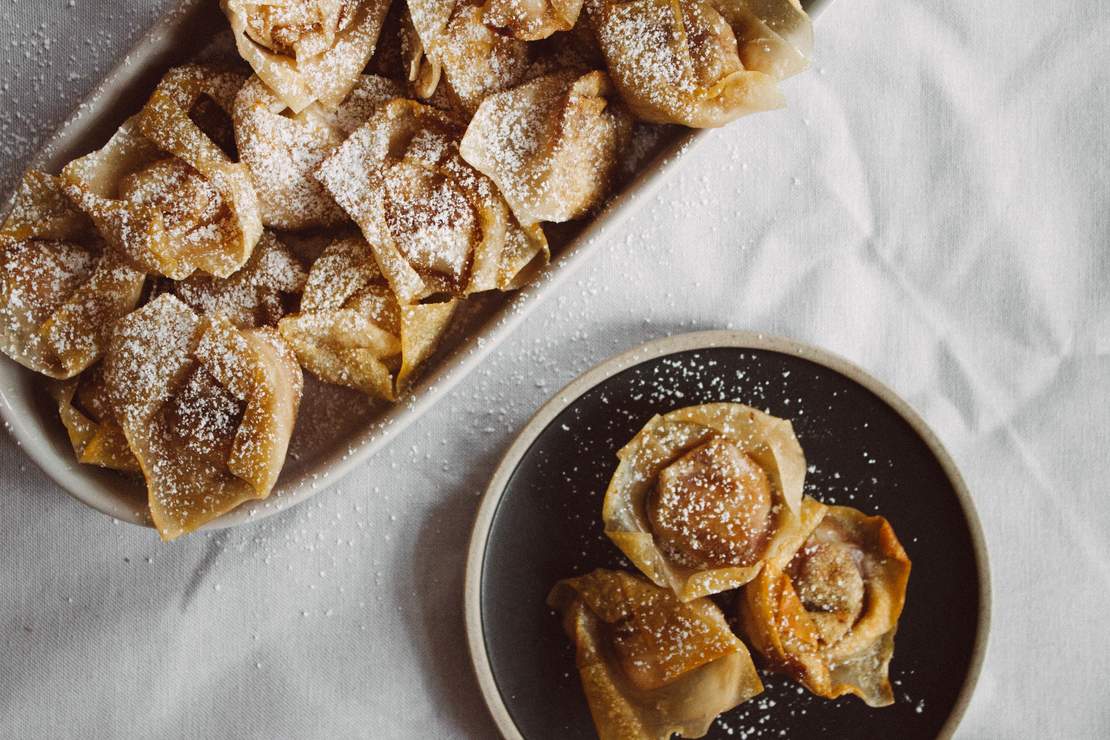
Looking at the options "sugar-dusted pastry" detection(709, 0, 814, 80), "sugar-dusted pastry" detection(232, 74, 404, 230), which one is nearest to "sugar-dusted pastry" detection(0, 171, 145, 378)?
"sugar-dusted pastry" detection(232, 74, 404, 230)

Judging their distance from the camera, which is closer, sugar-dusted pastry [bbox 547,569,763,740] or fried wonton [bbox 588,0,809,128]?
fried wonton [bbox 588,0,809,128]

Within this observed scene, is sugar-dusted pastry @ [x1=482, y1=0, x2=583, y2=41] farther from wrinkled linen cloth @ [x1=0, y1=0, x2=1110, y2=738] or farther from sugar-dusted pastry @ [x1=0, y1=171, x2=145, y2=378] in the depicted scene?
sugar-dusted pastry @ [x1=0, y1=171, x2=145, y2=378]

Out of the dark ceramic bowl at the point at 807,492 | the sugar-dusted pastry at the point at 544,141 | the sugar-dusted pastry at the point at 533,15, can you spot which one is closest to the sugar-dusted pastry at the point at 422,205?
the sugar-dusted pastry at the point at 544,141

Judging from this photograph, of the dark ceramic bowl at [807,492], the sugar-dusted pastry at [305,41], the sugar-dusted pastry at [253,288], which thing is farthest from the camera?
the dark ceramic bowl at [807,492]

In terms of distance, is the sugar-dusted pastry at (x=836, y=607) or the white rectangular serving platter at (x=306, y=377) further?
the sugar-dusted pastry at (x=836, y=607)

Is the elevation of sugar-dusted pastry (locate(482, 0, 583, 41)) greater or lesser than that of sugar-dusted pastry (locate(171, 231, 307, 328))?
greater

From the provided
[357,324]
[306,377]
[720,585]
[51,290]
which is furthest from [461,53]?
[720,585]

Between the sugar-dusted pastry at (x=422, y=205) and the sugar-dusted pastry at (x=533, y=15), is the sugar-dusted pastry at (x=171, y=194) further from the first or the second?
the sugar-dusted pastry at (x=533, y=15)
